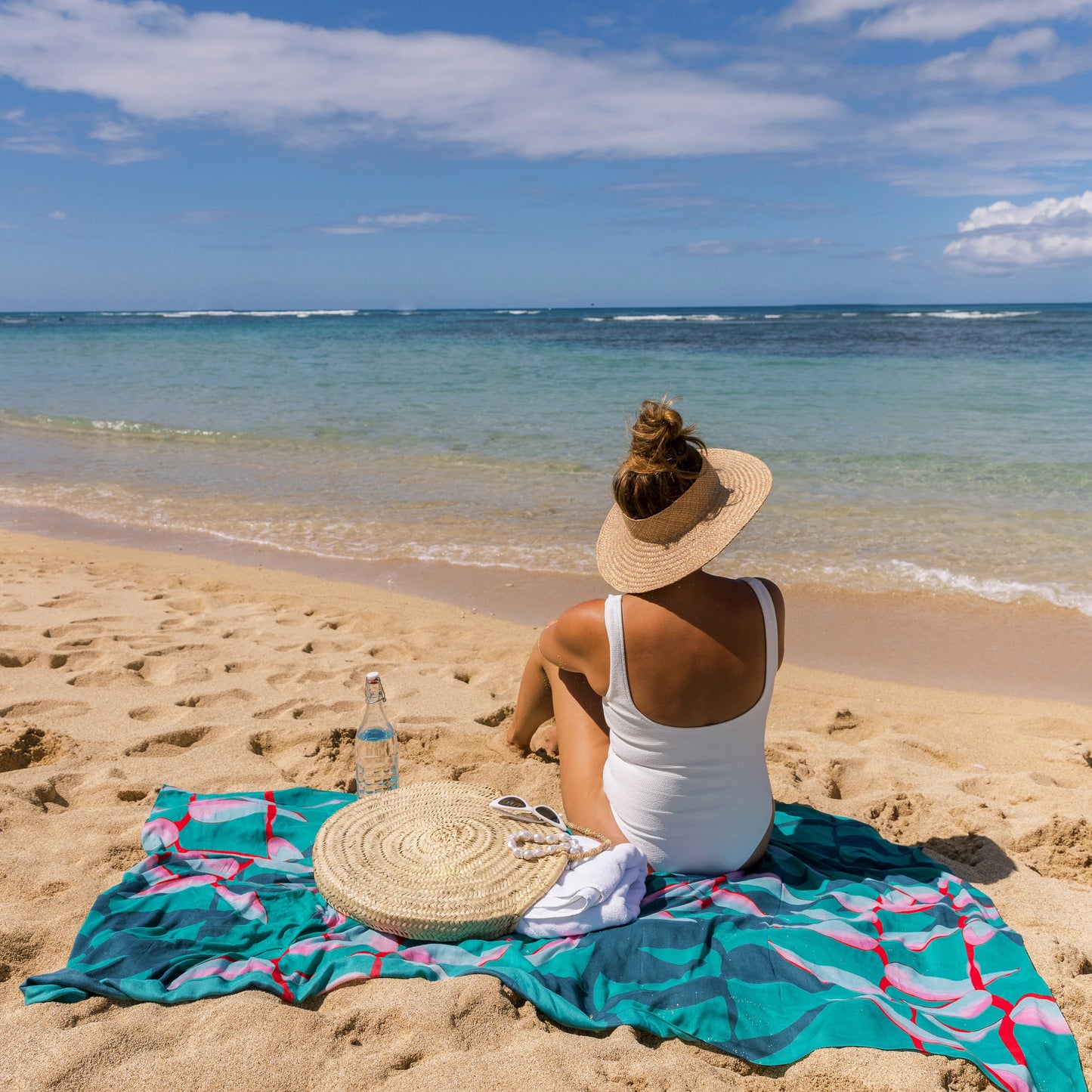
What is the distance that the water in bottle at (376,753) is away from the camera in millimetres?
3432

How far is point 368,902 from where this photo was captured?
2535mm

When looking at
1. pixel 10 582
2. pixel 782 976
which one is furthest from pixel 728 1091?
pixel 10 582

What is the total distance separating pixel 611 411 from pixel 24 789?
12043mm

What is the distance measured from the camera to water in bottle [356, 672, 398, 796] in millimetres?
3432

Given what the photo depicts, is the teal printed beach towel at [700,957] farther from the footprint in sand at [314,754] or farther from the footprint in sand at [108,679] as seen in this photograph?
the footprint in sand at [108,679]

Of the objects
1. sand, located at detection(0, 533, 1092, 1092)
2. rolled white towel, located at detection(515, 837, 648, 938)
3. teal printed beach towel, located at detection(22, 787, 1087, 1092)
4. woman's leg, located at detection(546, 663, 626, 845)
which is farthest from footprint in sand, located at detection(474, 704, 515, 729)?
rolled white towel, located at detection(515, 837, 648, 938)

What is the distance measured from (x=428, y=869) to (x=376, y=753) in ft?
2.88

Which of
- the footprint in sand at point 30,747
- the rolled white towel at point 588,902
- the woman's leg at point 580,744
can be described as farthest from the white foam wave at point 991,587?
the footprint in sand at point 30,747

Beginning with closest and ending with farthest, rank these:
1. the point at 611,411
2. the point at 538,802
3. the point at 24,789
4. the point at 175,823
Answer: the point at 175,823 < the point at 24,789 < the point at 538,802 < the point at 611,411

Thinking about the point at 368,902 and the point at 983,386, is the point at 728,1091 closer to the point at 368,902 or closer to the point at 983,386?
the point at 368,902

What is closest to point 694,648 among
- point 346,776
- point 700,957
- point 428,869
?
point 700,957

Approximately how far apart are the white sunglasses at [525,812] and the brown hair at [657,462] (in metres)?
1.02

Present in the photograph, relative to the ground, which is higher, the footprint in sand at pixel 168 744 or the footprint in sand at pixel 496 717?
the footprint in sand at pixel 168 744

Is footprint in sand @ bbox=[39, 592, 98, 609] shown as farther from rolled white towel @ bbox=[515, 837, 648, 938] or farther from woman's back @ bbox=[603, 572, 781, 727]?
woman's back @ bbox=[603, 572, 781, 727]
